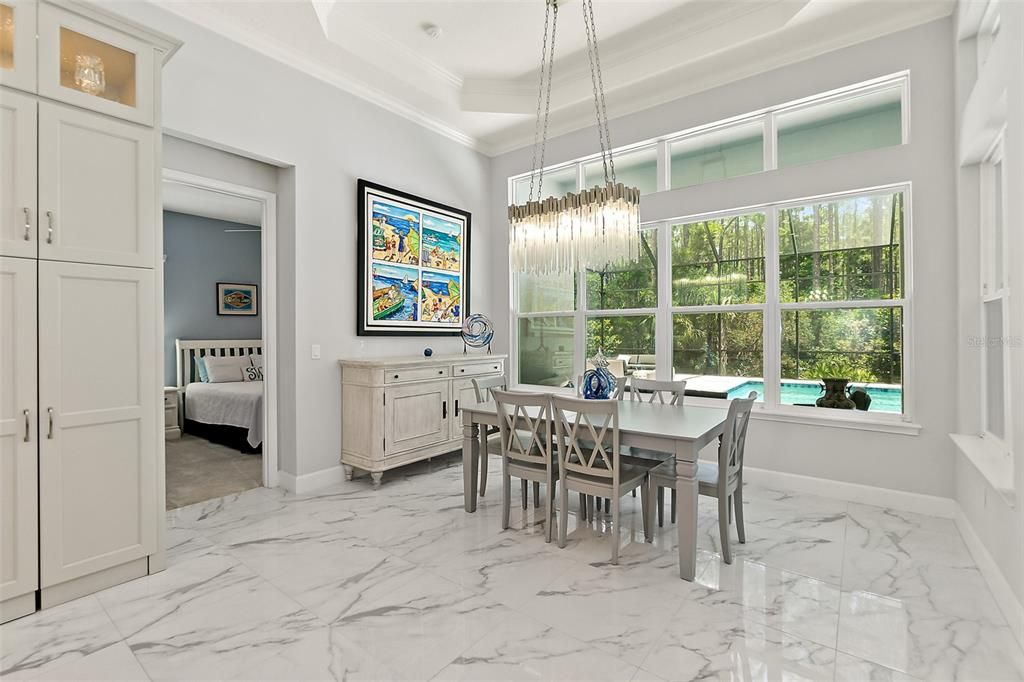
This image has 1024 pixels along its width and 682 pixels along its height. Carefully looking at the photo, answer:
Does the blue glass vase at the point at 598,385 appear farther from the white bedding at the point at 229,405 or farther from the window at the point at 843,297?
the white bedding at the point at 229,405

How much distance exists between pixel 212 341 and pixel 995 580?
7.63 meters

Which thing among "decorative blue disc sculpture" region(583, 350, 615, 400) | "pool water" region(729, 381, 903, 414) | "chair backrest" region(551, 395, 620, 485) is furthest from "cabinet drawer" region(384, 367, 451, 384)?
"pool water" region(729, 381, 903, 414)

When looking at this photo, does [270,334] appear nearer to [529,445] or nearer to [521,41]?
[529,445]

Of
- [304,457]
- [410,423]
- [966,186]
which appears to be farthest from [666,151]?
[304,457]

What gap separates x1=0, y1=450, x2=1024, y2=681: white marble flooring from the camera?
1.83 m

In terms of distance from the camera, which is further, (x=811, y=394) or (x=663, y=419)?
(x=811, y=394)

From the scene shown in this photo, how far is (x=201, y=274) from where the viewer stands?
21.2 ft

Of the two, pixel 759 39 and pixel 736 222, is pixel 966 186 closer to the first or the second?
pixel 736 222

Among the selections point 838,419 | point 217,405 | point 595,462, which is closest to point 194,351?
point 217,405

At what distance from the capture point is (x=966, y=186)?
306 centimetres

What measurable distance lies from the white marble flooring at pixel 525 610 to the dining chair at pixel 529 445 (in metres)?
0.29

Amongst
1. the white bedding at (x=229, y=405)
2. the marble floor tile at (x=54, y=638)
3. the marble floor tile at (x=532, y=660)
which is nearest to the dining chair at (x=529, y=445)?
the marble floor tile at (x=532, y=660)

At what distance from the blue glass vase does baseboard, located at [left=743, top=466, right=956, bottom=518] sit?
1.64m

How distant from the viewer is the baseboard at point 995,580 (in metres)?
1.97
